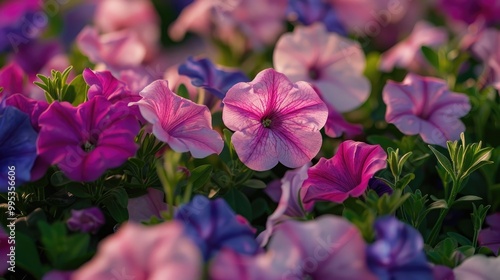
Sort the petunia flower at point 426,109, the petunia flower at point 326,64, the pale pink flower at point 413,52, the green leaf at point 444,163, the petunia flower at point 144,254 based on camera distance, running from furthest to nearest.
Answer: the pale pink flower at point 413,52 → the petunia flower at point 326,64 → the petunia flower at point 426,109 → the green leaf at point 444,163 → the petunia flower at point 144,254

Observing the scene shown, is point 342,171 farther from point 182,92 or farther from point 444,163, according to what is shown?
point 182,92

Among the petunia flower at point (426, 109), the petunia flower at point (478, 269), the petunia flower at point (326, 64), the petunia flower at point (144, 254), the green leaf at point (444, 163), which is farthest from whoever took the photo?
the petunia flower at point (326, 64)

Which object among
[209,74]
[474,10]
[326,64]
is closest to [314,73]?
[326,64]

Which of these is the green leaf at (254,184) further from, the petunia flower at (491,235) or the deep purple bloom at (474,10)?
the deep purple bloom at (474,10)

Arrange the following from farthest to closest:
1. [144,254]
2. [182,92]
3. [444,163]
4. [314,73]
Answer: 1. [314,73]
2. [182,92]
3. [444,163]
4. [144,254]

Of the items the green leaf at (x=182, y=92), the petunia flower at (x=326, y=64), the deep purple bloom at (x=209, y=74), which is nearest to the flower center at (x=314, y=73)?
the petunia flower at (x=326, y=64)

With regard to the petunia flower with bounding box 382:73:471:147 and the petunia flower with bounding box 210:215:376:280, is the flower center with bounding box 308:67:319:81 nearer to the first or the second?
the petunia flower with bounding box 382:73:471:147

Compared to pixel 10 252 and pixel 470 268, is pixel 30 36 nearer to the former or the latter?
pixel 10 252
